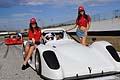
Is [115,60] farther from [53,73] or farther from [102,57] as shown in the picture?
[53,73]

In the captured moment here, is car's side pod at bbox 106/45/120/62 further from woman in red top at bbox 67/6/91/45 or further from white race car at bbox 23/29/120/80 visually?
woman in red top at bbox 67/6/91/45

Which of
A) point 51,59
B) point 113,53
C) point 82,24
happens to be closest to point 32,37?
point 82,24

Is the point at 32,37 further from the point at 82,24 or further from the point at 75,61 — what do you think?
the point at 75,61

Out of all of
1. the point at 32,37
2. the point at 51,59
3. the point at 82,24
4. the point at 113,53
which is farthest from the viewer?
the point at 82,24

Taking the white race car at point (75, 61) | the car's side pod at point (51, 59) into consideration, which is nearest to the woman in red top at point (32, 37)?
the white race car at point (75, 61)

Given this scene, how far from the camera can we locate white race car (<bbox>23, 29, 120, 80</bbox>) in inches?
303

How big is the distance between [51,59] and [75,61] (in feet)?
2.04

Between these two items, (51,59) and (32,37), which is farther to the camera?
(32,37)

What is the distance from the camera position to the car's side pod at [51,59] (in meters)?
7.78

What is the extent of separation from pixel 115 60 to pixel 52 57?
1.68 metres

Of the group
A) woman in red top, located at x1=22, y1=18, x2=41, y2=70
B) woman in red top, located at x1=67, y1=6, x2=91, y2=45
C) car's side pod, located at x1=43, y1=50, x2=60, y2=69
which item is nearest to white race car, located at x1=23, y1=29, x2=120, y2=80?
car's side pod, located at x1=43, y1=50, x2=60, y2=69

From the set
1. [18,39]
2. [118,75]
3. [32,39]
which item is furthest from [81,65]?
[18,39]

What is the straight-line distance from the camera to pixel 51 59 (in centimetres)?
803

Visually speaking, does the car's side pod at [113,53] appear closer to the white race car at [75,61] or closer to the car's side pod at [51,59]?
the white race car at [75,61]
